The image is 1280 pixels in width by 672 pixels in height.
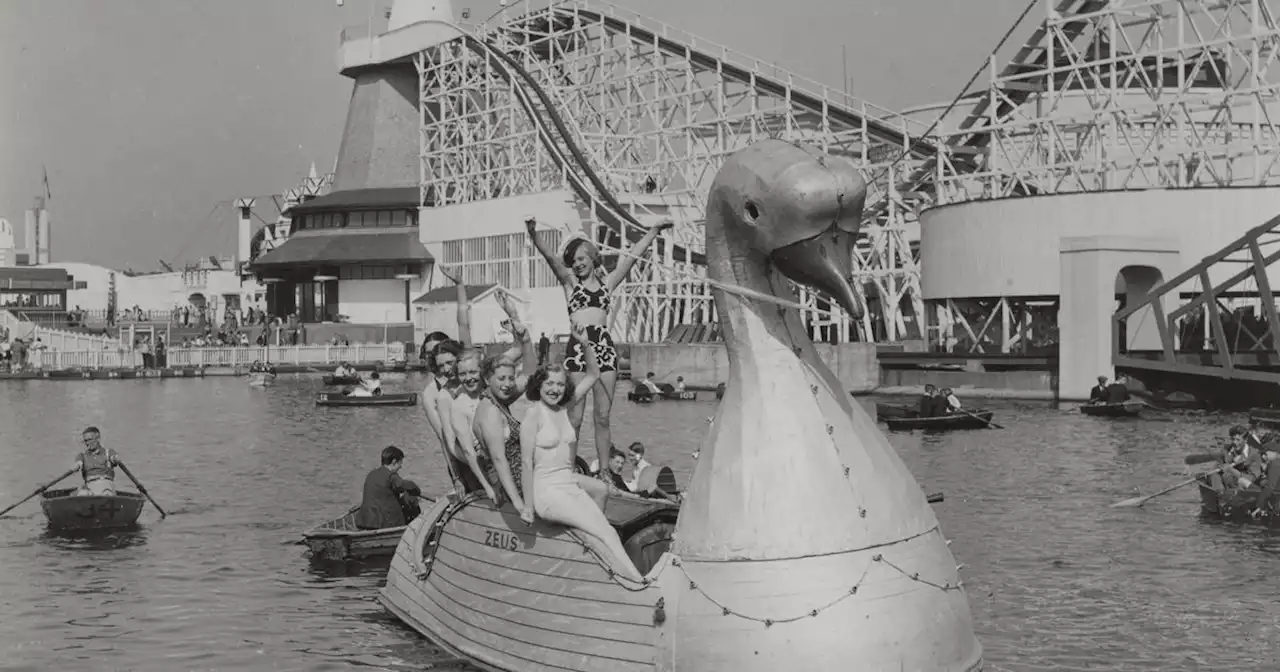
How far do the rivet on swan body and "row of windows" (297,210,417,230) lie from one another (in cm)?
8989

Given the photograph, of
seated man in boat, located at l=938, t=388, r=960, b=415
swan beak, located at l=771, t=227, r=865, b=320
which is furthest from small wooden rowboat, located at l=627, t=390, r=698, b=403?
swan beak, located at l=771, t=227, r=865, b=320

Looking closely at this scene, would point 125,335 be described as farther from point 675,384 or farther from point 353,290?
point 675,384

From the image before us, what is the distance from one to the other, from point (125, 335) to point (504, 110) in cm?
2862

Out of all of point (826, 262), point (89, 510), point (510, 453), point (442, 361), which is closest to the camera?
point (826, 262)

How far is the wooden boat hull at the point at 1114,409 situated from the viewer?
42.4 metres

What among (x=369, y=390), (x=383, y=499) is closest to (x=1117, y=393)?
(x=369, y=390)

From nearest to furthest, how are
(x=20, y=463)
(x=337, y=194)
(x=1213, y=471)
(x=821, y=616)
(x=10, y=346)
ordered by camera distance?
1. (x=821, y=616)
2. (x=1213, y=471)
3. (x=20, y=463)
4. (x=10, y=346)
5. (x=337, y=194)

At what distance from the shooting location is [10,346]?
3310 inches

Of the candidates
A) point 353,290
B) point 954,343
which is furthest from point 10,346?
point 954,343

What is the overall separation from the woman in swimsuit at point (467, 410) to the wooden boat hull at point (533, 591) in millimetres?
283

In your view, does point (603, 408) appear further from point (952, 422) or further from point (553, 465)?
point (952, 422)

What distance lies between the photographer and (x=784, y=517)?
10469 millimetres

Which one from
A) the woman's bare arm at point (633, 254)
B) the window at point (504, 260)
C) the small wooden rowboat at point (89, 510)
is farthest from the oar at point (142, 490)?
the window at point (504, 260)

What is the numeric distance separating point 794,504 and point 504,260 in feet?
249
